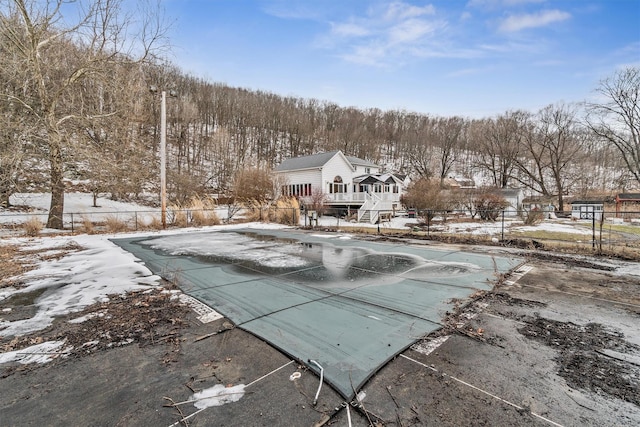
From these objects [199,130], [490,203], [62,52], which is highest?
[199,130]

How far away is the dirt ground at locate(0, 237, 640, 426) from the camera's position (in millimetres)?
1726

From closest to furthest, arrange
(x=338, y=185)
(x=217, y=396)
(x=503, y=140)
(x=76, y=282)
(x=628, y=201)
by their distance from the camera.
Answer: (x=217, y=396), (x=76, y=282), (x=628, y=201), (x=338, y=185), (x=503, y=140)

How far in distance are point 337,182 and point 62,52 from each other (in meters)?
19.6

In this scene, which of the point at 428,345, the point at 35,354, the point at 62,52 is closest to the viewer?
the point at 35,354

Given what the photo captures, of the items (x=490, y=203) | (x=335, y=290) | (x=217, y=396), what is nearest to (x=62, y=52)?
(x=335, y=290)

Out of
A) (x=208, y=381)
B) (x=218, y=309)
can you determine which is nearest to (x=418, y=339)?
(x=208, y=381)

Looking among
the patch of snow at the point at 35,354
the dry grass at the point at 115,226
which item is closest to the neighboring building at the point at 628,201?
the patch of snow at the point at 35,354

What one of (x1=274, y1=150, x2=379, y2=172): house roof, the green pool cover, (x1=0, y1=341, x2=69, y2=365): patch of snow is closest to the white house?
(x1=274, y1=150, x2=379, y2=172): house roof

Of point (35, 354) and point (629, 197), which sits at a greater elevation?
point (629, 197)

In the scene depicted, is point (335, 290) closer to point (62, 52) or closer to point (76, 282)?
point (76, 282)

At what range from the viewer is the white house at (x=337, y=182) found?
23.1 meters

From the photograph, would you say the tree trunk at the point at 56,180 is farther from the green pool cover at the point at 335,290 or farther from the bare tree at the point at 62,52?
the green pool cover at the point at 335,290

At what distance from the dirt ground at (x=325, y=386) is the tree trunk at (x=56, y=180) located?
970cm

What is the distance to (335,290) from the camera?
4188 millimetres
